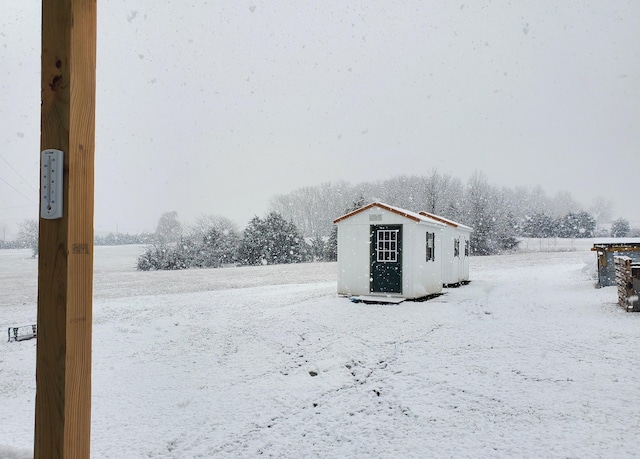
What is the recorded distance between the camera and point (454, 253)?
15.9 meters

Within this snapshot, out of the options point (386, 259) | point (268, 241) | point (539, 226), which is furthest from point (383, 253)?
point (539, 226)

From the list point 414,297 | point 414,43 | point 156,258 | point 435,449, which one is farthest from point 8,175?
point 156,258

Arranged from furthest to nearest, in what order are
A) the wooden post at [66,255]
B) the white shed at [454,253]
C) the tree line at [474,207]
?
the tree line at [474,207] → the white shed at [454,253] → the wooden post at [66,255]

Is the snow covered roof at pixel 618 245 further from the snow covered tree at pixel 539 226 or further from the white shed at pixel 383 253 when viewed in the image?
the snow covered tree at pixel 539 226

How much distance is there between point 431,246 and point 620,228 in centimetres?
3534

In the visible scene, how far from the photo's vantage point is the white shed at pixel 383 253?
11.5 meters

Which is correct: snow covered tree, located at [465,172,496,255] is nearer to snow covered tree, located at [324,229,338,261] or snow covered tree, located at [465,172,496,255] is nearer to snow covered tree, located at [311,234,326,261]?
snow covered tree, located at [324,229,338,261]

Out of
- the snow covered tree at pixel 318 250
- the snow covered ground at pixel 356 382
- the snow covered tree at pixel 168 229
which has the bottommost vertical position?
the snow covered ground at pixel 356 382

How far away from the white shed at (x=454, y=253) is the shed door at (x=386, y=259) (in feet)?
11.7

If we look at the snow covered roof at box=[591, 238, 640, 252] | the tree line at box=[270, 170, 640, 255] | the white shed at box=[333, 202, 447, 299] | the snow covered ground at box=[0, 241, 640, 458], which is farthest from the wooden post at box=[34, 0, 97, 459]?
the tree line at box=[270, 170, 640, 255]

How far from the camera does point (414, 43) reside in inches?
863

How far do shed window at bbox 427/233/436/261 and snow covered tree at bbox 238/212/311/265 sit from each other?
16241 millimetres

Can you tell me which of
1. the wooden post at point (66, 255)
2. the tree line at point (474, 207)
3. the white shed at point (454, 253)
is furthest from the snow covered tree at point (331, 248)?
the wooden post at point (66, 255)

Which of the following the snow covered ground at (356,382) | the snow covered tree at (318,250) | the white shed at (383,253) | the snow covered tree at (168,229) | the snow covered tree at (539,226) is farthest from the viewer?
the snow covered tree at (539,226)
